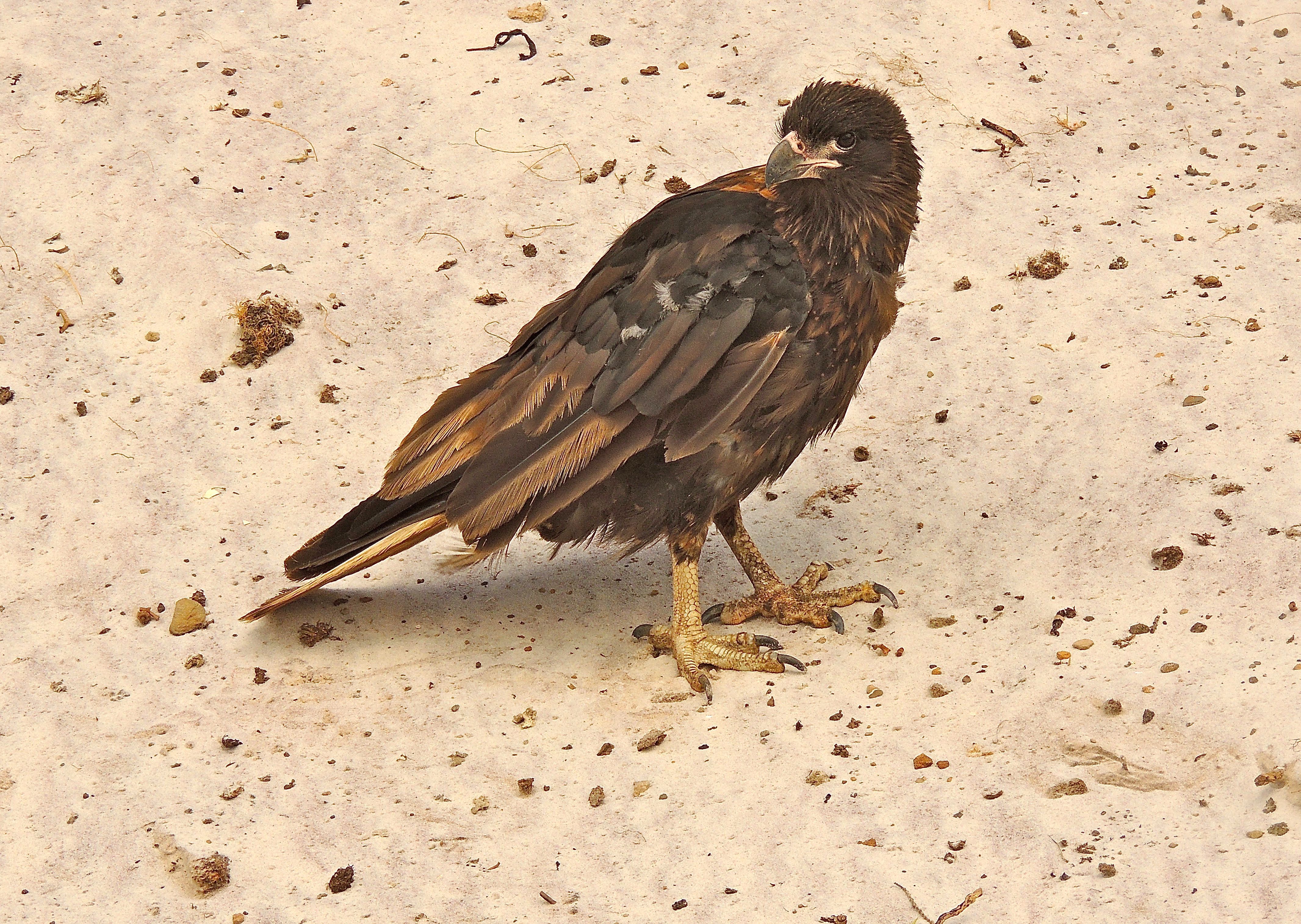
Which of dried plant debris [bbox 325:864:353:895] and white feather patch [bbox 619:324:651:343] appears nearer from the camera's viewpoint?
dried plant debris [bbox 325:864:353:895]

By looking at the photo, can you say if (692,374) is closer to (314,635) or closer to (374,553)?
(374,553)

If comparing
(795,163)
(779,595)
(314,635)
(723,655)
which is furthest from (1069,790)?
(314,635)

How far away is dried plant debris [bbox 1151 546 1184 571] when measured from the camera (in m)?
4.22

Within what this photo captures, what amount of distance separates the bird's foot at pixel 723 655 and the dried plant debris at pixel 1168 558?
3.72 feet

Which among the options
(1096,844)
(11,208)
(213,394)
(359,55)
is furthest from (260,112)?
(1096,844)

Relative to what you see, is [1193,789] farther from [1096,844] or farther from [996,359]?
[996,359]

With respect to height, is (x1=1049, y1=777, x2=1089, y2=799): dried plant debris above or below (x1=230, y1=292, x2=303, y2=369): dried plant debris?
above

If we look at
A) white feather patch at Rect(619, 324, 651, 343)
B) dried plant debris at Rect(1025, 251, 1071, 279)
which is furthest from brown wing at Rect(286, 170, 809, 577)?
dried plant debris at Rect(1025, 251, 1071, 279)

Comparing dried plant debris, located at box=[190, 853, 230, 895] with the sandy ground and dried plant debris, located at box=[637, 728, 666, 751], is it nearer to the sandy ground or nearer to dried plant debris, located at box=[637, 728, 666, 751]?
the sandy ground

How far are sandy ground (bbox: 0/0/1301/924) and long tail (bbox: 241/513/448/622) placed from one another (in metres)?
0.18

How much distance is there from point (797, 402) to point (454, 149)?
3.20 m

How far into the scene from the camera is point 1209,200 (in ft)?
19.5

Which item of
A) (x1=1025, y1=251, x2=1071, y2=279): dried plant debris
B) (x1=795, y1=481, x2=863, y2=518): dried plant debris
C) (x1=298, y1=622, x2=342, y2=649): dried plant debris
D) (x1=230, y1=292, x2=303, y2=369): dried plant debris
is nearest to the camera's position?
(x1=298, y1=622, x2=342, y2=649): dried plant debris

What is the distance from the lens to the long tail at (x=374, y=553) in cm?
425
